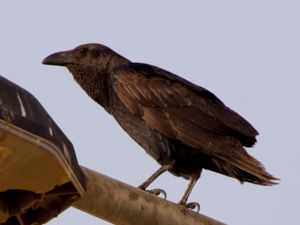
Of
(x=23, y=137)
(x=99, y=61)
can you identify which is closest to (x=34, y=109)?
(x=23, y=137)

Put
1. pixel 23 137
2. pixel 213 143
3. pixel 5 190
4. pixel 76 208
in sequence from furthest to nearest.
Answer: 1. pixel 213 143
2. pixel 76 208
3. pixel 5 190
4. pixel 23 137

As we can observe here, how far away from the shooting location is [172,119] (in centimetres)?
841

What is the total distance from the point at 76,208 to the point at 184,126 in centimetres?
375

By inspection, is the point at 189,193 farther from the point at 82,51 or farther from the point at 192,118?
the point at 82,51

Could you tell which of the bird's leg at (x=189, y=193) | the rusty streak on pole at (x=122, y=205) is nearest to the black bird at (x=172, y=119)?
the bird's leg at (x=189, y=193)

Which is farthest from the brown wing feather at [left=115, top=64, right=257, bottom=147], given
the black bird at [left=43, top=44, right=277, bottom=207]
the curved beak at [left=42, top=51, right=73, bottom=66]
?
the curved beak at [left=42, top=51, right=73, bottom=66]

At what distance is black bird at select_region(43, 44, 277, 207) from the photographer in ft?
25.9

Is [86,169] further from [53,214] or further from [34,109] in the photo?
[34,109]

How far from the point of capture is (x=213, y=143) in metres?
7.89

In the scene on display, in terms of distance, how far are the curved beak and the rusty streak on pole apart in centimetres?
416

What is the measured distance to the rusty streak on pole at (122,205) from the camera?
452 cm

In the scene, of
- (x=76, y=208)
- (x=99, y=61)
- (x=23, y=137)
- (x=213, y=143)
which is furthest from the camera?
(x=99, y=61)

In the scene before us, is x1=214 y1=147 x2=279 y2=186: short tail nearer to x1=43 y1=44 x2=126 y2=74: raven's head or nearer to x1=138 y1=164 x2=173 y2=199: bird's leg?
x1=138 y1=164 x2=173 y2=199: bird's leg

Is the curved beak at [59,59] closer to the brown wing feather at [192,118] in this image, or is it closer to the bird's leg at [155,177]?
the brown wing feather at [192,118]
